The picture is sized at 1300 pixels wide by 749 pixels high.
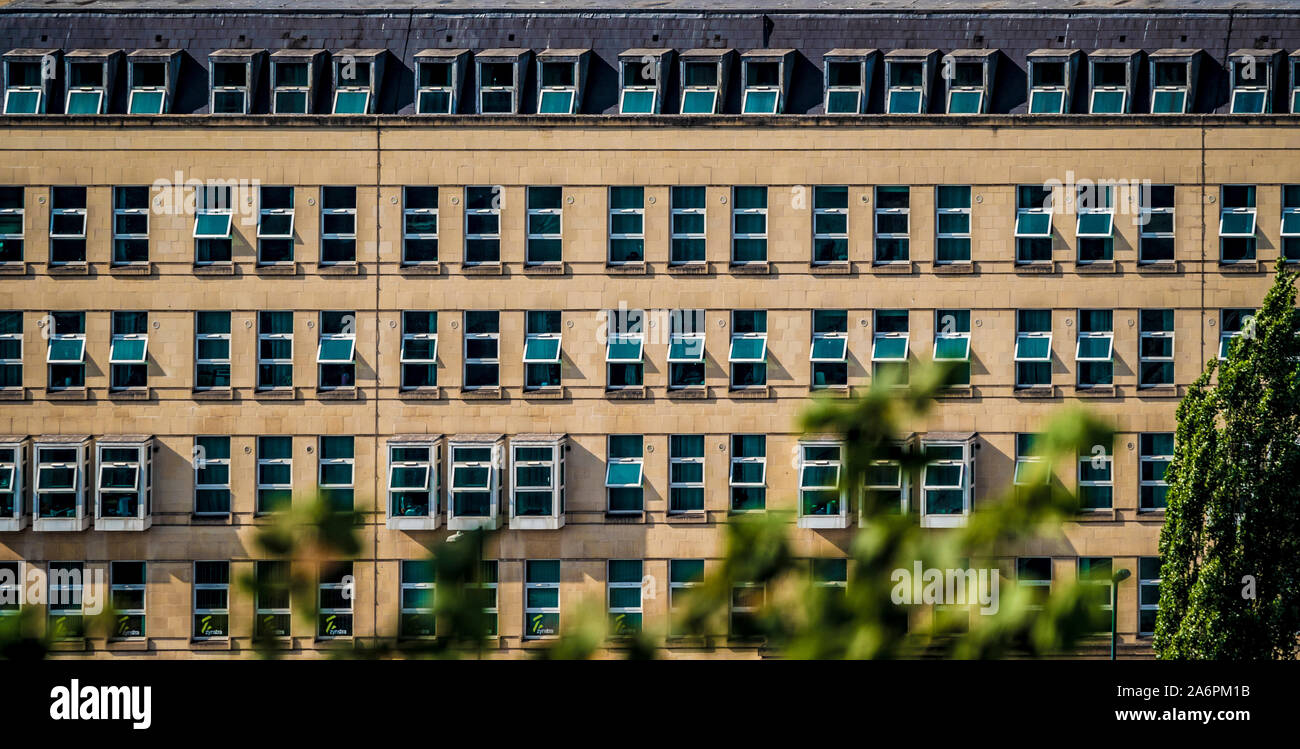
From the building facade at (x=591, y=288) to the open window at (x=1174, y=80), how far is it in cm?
7

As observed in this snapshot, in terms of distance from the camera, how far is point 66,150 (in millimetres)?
35281

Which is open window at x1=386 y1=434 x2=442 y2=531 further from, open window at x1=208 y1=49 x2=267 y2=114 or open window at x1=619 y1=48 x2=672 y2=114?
open window at x1=619 y1=48 x2=672 y2=114

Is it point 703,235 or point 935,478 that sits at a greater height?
point 703,235

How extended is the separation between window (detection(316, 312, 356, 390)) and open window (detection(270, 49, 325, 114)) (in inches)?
173

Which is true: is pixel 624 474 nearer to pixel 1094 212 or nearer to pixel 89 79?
pixel 1094 212

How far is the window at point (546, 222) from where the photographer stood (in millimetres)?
34938

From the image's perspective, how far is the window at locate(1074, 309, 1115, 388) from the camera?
35000mm

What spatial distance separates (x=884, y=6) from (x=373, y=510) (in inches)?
1211

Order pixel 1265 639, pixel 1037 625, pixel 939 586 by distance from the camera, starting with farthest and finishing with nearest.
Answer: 1. pixel 1265 639
2. pixel 939 586
3. pixel 1037 625

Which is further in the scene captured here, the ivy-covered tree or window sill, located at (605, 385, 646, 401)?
window sill, located at (605, 385, 646, 401)

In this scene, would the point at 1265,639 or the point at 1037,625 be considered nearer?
the point at 1037,625

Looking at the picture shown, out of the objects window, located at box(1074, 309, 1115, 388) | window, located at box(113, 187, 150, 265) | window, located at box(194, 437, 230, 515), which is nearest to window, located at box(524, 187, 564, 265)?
window, located at box(194, 437, 230, 515)

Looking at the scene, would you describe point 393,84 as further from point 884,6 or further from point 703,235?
point 884,6
